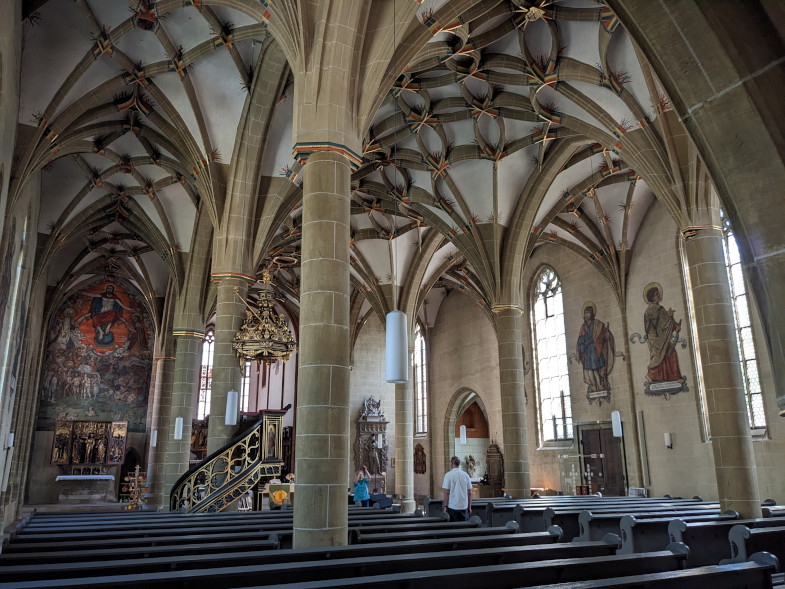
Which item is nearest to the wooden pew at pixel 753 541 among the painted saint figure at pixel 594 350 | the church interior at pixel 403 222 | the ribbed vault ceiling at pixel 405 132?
the church interior at pixel 403 222

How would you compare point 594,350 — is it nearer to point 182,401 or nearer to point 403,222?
point 403,222

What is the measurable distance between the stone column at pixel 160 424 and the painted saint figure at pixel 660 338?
15.7m

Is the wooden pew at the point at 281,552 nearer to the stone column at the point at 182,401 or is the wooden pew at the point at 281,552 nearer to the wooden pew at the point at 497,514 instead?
the wooden pew at the point at 497,514

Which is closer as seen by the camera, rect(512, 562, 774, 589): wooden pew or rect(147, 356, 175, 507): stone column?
rect(512, 562, 774, 589): wooden pew

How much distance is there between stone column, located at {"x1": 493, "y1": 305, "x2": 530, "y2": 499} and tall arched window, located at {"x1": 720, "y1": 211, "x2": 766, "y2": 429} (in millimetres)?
5214

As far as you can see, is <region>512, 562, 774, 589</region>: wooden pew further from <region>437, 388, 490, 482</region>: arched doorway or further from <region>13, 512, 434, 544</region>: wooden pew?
<region>437, 388, 490, 482</region>: arched doorway

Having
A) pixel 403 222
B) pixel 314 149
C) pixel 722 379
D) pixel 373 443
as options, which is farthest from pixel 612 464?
pixel 314 149

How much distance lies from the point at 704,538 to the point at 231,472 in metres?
8.56

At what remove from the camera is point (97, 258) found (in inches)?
907

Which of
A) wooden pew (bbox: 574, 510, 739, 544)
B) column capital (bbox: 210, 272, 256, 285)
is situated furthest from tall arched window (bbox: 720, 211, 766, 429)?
column capital (bbox: 210, 272, 256, 285)

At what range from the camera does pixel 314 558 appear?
16.1ft

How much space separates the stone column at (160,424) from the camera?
63.1 ft

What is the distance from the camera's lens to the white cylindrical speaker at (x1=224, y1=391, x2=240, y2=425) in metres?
12.1

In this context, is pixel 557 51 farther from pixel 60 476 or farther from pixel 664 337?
pixel 60 476
